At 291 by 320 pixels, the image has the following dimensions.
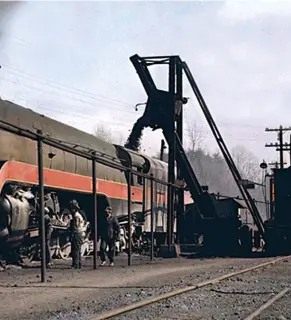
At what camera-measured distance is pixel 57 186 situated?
57.1 feet

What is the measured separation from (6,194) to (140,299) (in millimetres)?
5666

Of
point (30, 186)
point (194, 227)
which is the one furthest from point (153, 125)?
point (30, 186)

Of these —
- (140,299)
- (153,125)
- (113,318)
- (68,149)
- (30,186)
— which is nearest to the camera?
(113,318)

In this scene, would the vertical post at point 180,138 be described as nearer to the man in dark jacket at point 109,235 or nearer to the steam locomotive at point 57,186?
the steam locomotive at point 57,186

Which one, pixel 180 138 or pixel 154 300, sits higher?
pixel 180 138

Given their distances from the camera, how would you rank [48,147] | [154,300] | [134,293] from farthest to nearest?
[48,147] < [134,293] < [154,300]

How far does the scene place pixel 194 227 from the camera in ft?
93.6

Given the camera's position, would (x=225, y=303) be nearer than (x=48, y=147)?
Yes

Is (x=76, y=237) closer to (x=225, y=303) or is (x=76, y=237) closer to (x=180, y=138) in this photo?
(x=225, y=303)

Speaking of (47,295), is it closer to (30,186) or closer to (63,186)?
(30,186)

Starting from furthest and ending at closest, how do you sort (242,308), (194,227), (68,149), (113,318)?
(194,227) → (68,149) → (242,308) → (113,318)

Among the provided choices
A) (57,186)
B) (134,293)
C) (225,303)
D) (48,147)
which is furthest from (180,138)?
(225,303)

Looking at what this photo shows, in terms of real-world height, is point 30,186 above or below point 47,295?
above

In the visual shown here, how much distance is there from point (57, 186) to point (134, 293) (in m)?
6.86
